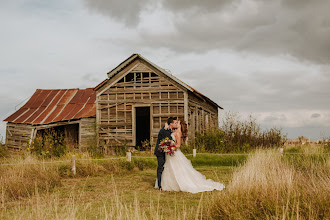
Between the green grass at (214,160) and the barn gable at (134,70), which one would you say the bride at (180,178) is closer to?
the green grass at (214,160)

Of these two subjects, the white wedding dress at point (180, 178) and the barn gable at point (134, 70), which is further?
the barn gable at point (134, 70)

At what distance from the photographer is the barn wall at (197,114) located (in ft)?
66.3

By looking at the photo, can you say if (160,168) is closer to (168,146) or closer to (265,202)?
(168,146)

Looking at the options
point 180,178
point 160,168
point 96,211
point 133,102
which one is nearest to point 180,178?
point 180,178

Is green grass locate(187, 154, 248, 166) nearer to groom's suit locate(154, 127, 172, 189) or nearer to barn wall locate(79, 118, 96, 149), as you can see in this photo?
groom's suit locate(154, 127, 172, 189)

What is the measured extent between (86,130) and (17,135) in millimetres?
6409

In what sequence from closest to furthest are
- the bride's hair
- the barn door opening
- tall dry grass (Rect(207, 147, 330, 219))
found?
1. tall dry grass (Rect(207, 147, 330, 219))
2. the bride's hair
3. the barn door opening

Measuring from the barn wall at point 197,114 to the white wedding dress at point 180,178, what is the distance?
32.9 ft

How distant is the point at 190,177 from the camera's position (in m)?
9.44

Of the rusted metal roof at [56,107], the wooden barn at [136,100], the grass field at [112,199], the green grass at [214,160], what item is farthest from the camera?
the rusted metal roof at [56,107]

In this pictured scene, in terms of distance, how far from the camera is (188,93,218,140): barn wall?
20219mm

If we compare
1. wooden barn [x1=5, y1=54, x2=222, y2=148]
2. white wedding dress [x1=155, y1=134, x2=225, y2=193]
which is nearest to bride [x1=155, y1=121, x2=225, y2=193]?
white wedding dress [x1=155, y1=134, x2=225, y2=193]

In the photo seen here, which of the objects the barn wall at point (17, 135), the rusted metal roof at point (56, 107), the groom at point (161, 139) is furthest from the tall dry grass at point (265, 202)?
the barn wall at point (17, 135)

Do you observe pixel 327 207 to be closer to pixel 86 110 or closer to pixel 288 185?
pixel 288 185
